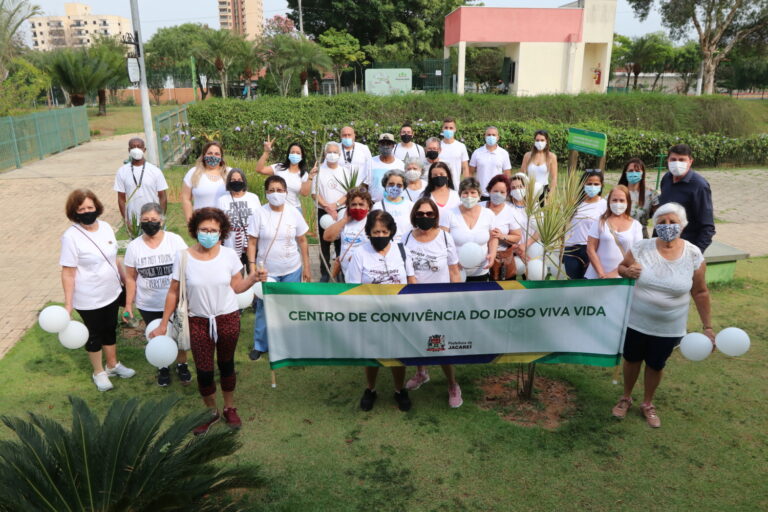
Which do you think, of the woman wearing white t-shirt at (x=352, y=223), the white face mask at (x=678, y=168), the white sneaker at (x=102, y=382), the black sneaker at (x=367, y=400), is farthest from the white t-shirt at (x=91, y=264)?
the white face mask at (x=678, y=168)

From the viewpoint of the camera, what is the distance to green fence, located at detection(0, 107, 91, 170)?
54.3ft

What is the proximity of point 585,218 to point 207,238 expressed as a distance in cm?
339

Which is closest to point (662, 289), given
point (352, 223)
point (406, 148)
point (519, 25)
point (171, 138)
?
point (352, 223)

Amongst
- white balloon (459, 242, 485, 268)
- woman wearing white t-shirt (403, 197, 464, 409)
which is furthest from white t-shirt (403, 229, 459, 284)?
white balloon (459, 242, 485, 268)

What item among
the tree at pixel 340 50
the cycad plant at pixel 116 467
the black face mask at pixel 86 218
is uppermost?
the tree at pixel 340 50

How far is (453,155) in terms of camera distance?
8.55 metres

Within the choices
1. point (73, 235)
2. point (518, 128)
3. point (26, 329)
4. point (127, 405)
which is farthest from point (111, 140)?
point (127, 405)

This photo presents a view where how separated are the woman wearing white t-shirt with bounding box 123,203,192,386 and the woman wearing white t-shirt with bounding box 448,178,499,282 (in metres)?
2.29

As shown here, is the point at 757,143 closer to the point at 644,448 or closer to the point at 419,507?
the point at 644,448

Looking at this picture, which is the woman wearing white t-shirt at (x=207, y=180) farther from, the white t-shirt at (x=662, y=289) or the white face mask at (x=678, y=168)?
the white face mask at (x=678, y=168)

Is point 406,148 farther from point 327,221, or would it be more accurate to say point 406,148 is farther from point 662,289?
point 662,289

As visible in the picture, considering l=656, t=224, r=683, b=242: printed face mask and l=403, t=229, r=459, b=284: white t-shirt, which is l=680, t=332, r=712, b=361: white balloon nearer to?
l=656, t=224, r=683, b=242: printed face mask

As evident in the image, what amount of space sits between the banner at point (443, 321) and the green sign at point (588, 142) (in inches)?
187

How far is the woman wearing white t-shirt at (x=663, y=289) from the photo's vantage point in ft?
13.5
